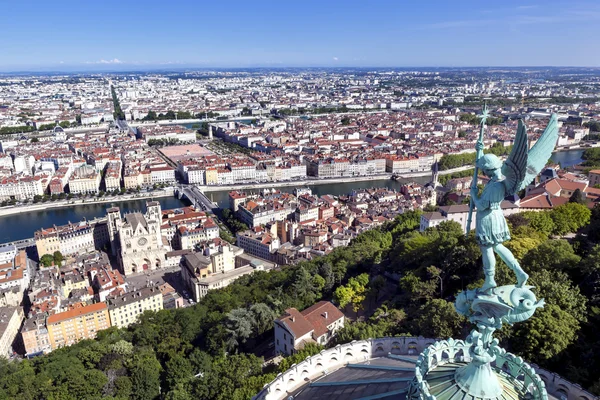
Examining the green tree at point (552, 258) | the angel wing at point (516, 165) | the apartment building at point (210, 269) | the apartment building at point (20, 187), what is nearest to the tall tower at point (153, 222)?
the apartment building at point (210, 269)

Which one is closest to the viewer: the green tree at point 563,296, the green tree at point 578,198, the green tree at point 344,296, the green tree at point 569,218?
the green tree at point 563,296

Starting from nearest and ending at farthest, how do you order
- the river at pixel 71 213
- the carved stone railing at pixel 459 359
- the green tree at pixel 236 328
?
the carved stone railing at pixel 459 359 → the green tree at pixel 236 328 → the river at pixel 71 213

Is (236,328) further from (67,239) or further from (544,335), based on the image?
(67,239)

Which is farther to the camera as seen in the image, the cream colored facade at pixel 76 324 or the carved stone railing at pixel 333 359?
the cream colored facade at pixel 76 324

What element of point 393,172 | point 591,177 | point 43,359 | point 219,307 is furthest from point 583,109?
point 43,359

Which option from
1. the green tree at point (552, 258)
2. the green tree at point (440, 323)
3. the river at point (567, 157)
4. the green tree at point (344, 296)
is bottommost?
the river at point (567, 157)

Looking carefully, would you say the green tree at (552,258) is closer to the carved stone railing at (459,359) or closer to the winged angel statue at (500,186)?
the carved stone railing at (459,359)

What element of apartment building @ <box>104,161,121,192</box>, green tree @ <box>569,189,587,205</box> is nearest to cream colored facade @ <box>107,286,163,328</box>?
green tree @ <box>569,189,587,205</box>

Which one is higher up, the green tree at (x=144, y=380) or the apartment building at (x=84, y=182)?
the green tree at (x=144, y=380)
